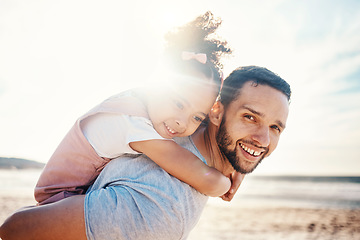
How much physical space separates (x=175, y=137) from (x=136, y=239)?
924 millimetres

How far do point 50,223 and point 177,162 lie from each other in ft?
2.82

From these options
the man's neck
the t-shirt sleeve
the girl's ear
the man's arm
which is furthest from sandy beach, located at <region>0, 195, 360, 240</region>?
the man's arm

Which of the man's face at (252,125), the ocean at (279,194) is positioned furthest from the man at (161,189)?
the ocean at (279,194)

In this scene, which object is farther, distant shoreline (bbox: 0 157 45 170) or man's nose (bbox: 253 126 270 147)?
distant shoreline (bbox: 0 157 45 170)

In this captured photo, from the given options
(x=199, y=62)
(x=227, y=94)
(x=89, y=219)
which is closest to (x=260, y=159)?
(x=227, y=94)

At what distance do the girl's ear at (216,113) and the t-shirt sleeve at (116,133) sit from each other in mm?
761

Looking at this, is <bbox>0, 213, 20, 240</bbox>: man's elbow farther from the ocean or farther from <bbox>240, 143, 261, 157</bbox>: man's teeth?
the ocean

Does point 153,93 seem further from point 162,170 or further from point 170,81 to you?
point 162,170

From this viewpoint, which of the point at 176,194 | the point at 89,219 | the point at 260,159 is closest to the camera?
the point at 89,219

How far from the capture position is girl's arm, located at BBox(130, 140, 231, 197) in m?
2.33

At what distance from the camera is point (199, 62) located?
2.88 m

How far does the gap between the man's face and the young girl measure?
0.25 meters

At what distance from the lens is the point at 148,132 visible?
239 cm

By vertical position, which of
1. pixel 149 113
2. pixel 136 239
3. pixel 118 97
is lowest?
pixel 136 239
